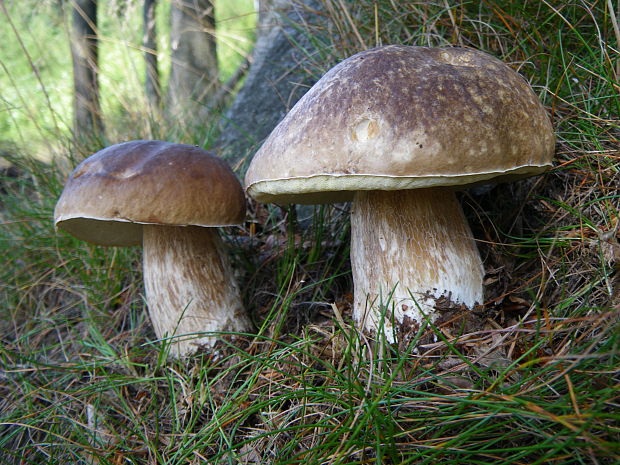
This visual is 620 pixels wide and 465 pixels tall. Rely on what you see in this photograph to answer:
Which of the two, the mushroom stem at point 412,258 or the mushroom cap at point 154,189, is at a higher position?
the mushroom cap at point 154,189

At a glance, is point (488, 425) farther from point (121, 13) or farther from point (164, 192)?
point (121, 13)

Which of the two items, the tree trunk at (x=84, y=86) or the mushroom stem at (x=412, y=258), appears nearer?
the mushroom stem at (x=412, y=258)

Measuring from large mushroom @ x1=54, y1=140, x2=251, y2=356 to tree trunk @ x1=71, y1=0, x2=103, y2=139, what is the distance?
1594 mm

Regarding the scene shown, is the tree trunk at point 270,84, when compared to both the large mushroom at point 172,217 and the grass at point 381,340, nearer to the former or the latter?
the grass at point 381,340

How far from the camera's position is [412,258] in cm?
143

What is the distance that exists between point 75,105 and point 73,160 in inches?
41.4

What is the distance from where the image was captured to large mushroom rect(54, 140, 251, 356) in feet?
4.78

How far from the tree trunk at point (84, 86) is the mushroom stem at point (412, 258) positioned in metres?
2.44

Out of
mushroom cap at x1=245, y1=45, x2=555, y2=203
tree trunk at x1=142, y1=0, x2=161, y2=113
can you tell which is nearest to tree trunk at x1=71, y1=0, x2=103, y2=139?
tree trunk at x1=142, y1=0, x2=161, y2=113

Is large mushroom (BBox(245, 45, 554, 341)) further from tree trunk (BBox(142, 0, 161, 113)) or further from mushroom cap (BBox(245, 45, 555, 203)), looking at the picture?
tree trunk (BBox(142, 0, 161, 113))

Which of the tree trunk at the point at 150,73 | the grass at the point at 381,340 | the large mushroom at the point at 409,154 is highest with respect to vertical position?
the tree trunk at the point at 150,73

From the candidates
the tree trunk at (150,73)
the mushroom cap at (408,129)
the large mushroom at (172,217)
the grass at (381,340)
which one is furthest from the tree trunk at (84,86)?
the mushroom cap at (408,129)

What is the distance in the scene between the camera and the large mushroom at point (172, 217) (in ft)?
4.78

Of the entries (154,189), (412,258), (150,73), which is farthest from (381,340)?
(150,73)
